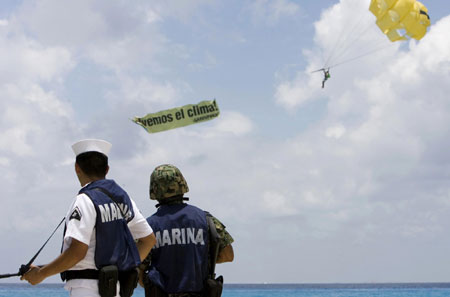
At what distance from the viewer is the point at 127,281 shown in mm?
4246

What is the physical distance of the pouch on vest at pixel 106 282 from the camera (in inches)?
157

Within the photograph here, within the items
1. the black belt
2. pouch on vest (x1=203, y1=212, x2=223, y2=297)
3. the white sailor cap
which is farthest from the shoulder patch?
pouch on vest (x1=203, y1=212, x2=223, y2=297)

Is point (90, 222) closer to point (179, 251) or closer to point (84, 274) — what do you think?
point (84, 274)

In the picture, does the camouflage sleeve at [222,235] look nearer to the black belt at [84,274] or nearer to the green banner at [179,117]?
the black belt at [84,274]

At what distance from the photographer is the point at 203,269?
551 centimetres

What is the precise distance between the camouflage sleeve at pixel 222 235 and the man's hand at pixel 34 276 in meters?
1.94

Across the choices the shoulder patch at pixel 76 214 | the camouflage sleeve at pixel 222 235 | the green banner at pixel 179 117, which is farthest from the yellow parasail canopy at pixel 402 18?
the shoulder patch at pixel 76 214

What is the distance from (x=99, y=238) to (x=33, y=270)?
473 mm

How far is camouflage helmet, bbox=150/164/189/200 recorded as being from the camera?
5.44m

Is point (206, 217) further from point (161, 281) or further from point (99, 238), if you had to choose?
point (99, 238)

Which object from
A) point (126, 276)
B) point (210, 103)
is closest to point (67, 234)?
point (126, 276)

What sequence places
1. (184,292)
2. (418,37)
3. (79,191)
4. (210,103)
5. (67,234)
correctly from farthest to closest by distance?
(418,37)
(210,103)
(184,292)
(79,191)
(67,234)

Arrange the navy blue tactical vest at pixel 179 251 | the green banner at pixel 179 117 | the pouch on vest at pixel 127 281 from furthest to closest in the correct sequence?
the green banner at pixel 179 117, the navy blue tactical vest at pixel 179 251, the pouch on vest at pixel 127 281

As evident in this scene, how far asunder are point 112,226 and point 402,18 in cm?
1546
